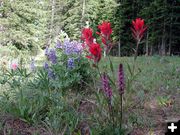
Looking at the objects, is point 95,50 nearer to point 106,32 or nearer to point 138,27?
point 106,32

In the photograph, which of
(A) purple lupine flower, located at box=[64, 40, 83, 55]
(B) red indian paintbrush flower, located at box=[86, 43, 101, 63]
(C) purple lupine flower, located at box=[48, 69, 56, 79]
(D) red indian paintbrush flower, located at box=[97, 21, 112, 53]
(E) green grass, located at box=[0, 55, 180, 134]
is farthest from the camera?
(A) purple lupine flower, located at box=[64, 40, 83, 55]

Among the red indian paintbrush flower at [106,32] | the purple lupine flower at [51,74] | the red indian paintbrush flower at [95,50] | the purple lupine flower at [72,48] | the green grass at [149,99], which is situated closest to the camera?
the red indian paintbrush flower at [95,50]

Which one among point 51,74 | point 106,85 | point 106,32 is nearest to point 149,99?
point 51,74

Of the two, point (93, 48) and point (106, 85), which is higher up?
point (93, 48)

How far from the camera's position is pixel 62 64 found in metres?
4.19

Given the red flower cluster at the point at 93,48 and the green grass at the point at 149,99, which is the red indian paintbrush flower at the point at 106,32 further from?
the green grass at the point at 149,99

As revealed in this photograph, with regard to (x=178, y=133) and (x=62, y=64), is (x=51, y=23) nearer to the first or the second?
(x=62, y=64)

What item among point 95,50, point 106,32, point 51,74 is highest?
point 106,32

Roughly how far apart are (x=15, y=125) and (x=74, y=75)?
1.24 metres

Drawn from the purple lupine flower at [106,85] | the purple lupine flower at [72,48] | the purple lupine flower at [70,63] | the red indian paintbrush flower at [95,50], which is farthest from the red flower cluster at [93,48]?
the purple lupine flower at [72,48]

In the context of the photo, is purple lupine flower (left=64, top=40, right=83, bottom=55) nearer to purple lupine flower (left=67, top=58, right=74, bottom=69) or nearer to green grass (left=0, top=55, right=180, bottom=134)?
purple lupine flower (left=67, top=58, right=74, bottom=69)

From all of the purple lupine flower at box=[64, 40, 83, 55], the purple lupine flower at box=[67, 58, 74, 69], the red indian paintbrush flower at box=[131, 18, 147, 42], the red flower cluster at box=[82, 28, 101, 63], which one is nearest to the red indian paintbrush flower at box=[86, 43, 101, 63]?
the red flower cluster at box=[82, 28, 101, 63]

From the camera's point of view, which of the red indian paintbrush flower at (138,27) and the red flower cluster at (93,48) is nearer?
the red flower cluster at (93,48)

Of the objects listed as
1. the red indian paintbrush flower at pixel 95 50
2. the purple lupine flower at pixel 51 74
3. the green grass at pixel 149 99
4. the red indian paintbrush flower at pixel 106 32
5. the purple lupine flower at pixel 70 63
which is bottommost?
the green grass at pixel 149 99
